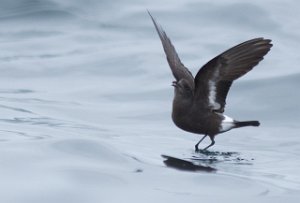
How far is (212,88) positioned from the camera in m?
9.53

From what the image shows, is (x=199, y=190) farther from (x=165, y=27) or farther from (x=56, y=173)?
(x=165, y=27)

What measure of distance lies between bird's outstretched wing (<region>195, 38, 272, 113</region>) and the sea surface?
2.07ft

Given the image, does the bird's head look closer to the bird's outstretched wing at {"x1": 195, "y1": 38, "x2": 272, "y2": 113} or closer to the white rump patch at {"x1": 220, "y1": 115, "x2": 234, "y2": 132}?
the bird's outstretched wing at {"x1": 195, "y1": 38, "x2": 272, "y2": 113}

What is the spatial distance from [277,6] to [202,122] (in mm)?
8322

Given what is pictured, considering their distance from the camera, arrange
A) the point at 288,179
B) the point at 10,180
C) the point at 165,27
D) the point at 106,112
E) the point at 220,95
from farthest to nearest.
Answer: the point at 165,27
the point at 106,112
the point at 220,95
the point at 288,179
the point at 10,180

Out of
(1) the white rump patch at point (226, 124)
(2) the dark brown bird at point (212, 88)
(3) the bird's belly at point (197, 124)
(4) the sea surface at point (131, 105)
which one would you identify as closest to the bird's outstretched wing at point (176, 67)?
(2) the dark brown bird at point (212, 88)

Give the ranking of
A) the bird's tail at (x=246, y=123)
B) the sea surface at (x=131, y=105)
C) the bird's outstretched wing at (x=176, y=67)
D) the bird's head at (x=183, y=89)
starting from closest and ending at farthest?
the sea surface at (x=131, y=105) → the bird's tail at (x=246, y=123) → the bird's head at (x=183, y=89) → the bird's outstretched wing at (x=176, y=67)

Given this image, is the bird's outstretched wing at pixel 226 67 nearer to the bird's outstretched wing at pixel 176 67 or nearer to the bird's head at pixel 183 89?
the bird's head at pixel 183 89

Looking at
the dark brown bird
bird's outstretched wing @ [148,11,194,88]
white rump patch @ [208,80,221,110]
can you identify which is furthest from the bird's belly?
bird's outstretched wing @ [148,11,194,88]

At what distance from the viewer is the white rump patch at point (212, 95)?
947 cm

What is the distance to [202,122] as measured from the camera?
985 centimetres

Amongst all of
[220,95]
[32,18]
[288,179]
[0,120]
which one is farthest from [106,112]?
[32,18]

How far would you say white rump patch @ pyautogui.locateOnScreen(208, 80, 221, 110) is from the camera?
31.1 feet

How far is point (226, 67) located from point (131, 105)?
135 inches
